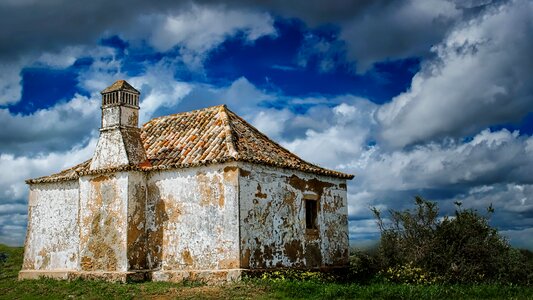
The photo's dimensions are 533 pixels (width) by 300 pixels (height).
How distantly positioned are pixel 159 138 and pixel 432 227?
33.7ft

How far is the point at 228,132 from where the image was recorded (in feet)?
58.9

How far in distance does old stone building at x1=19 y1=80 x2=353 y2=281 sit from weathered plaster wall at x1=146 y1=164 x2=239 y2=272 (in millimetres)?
33

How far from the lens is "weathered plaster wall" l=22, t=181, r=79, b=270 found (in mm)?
19422

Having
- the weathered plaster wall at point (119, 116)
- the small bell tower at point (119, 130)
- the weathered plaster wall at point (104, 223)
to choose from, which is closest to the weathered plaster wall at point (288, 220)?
the weathered plaster wall at point (104, 223)

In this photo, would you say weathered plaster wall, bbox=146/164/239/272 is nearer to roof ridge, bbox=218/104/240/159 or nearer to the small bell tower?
Answer: roof ridge, bbox=218/104/240/159

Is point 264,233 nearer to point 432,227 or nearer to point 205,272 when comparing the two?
point 205,272

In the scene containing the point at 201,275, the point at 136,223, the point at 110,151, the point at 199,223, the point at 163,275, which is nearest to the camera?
the point at 201,275

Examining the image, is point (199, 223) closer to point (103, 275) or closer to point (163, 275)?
point (163, 275)

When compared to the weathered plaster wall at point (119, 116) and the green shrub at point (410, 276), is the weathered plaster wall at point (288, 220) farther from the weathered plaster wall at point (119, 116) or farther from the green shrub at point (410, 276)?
the weathered plaster wall at point (119, 116)

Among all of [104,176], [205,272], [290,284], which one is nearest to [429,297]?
[290,284]

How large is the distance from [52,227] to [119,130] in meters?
4.78

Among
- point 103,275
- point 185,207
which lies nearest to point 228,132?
point 185,207

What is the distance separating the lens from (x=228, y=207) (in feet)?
52.2

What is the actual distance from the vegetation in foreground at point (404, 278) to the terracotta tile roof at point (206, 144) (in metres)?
3.35
